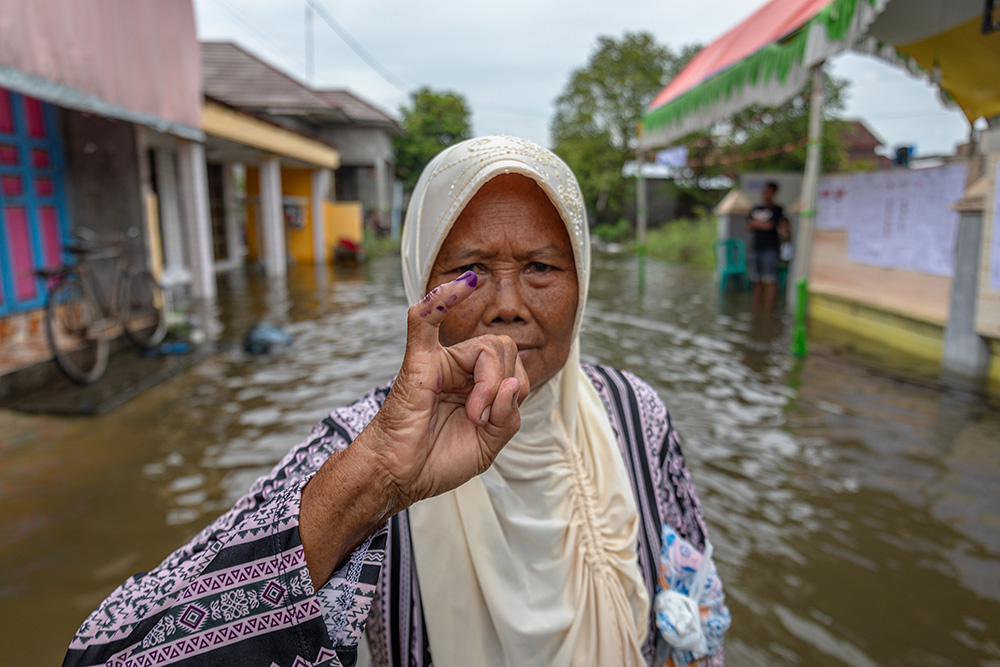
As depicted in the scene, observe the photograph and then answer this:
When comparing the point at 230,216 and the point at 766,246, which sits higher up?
the point at 230,216

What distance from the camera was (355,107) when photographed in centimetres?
2153

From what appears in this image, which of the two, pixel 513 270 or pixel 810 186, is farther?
pixel 810 186

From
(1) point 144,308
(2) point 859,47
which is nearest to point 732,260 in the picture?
(2) point 859,47

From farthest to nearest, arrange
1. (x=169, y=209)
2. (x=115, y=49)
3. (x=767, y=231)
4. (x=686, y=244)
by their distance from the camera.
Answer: (x=686, y=244), (x=169, y=209), (x=767, y=231), (x=115, y=49)

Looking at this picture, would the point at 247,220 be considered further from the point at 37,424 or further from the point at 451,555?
the point at 451,555

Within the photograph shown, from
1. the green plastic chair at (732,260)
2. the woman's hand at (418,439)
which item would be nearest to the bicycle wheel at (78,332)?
the woman's hand at (418,439)

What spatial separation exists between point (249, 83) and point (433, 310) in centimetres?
1605

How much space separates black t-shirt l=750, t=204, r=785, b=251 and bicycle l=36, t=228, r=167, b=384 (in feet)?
27.7

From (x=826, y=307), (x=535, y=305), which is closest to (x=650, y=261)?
(x=826, y=307)

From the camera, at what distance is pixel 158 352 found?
20.9 ft

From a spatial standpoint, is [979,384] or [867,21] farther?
[979,384]

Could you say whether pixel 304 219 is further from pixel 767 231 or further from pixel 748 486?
pixel 748 486

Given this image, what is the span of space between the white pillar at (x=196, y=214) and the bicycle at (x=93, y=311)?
2447 mm

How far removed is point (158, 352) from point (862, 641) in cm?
626
